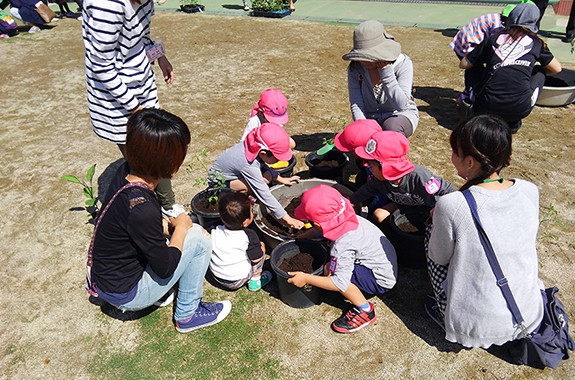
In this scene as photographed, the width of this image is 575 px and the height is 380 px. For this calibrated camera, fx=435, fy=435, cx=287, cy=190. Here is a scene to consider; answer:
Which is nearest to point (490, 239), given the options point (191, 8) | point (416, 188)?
point (416, 188)

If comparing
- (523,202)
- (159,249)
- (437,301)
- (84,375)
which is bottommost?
(84,375)

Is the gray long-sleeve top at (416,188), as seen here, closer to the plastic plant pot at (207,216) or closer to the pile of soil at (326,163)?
the pile of soil at (326,163)

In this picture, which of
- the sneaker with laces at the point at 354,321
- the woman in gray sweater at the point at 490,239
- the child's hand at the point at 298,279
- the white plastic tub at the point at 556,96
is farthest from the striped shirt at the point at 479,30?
the child's hand at the point at 298,279

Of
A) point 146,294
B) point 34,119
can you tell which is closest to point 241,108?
point 34,119

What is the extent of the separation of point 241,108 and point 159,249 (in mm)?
3628

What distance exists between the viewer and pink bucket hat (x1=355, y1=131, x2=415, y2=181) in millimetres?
2859

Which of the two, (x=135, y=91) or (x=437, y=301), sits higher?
(x=135, y=91)

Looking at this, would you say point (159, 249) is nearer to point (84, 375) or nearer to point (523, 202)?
point (84, 375)

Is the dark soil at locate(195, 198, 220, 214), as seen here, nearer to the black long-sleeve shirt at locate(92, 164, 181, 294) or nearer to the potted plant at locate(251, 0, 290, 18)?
the black long-sleeve shirt at locate(92, 164, 181, 294)

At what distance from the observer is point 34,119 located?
5.55 m

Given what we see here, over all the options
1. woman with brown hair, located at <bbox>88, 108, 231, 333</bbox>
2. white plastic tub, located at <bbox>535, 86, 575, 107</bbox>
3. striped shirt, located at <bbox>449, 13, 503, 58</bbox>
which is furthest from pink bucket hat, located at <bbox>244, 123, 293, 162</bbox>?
white plastic tub, located at <bbox>535, 86, 575, 107</bbox>

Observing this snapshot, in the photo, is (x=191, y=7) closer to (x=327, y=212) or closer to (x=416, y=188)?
(x=416, y=188)

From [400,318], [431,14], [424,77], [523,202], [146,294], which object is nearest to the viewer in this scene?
[523,202]

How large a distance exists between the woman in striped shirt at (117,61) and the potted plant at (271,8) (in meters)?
6.99
